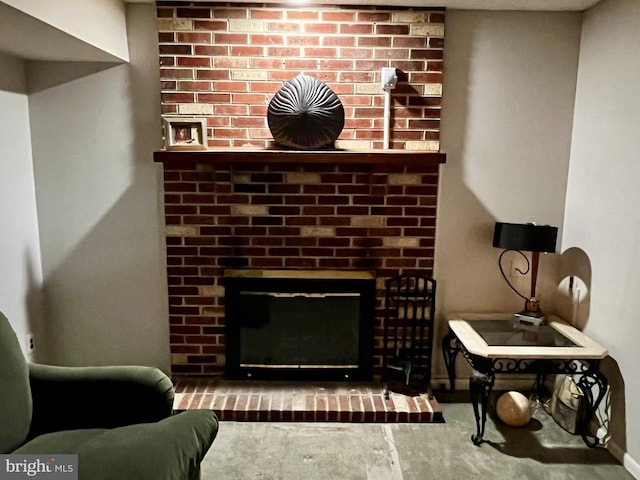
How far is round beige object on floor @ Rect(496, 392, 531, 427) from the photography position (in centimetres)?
263

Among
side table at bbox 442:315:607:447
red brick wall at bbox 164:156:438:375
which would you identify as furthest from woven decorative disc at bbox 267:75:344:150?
side table at bbox 442:315:607:447

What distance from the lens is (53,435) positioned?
5.85 feet

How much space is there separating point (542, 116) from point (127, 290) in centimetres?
269

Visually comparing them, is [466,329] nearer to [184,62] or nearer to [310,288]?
[310,288]

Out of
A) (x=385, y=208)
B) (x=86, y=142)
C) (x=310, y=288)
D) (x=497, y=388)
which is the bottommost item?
(x=497, y=388)

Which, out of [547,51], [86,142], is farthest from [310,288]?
[547,51]

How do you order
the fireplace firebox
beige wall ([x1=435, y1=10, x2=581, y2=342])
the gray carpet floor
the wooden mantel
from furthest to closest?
1. the fireplace firebox
2. beige wall ([x1=435, y1=10, x2=581, y2=342])
3. the wooden mantel
4. the gray carpet floor

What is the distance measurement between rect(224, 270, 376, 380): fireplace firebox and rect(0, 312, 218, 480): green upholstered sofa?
39.6 inches

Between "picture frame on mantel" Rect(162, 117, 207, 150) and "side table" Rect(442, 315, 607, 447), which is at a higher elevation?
"picture frame on mantel" Rect(162, 117, 207, 150)

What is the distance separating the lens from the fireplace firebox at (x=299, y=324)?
9.45 feet

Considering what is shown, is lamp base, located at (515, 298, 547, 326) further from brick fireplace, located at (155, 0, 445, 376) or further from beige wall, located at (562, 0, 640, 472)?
brick fireplace, located at (155, 0, 445, 376)

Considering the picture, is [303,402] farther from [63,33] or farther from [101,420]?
[63,33]

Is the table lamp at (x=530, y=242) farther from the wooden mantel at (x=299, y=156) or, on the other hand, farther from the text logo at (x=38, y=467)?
the text logo at (x=38, y=467)

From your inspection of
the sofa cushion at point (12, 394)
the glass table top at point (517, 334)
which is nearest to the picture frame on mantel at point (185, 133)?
the sofa cushion at point (12, 394)
